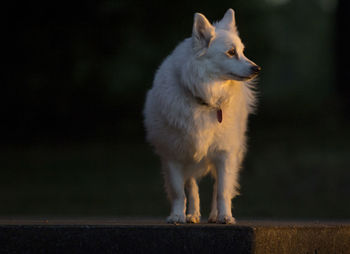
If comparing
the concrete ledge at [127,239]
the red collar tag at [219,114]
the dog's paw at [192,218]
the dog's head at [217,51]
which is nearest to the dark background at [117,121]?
the dog's paw at [192,218]

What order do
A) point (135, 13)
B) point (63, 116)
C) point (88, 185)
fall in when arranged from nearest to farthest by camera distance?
point (88, 185) < point (135, 13) < point (63, 116)

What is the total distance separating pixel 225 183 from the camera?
6328 mm

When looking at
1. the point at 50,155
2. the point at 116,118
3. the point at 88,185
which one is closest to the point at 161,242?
the point at 88,185

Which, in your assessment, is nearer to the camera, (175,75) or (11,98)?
(175,75)

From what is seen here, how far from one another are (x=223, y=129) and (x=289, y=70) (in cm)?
2518

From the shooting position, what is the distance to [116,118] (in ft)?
70.4

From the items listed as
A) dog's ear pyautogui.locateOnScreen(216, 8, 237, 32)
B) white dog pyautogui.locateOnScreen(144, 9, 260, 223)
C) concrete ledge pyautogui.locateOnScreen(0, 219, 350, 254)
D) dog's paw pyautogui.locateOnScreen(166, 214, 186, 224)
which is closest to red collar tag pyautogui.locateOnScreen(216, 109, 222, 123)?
white dog pyautogui.locateOnScreen(144, 9, 260, 223)

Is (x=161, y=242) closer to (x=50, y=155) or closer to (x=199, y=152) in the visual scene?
(x=199, y=152)

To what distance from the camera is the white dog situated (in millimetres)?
6125

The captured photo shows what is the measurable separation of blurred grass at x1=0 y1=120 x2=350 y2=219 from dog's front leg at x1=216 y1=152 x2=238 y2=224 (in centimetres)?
586

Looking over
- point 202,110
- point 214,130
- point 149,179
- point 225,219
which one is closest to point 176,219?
Answer: point 225,219

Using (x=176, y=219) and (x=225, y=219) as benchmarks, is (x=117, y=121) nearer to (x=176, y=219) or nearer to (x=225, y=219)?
(x=176, y=219)

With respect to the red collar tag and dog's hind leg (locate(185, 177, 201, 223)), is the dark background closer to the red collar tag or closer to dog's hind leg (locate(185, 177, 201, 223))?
dog's hind leg (locate(185, 177, 201, 223))

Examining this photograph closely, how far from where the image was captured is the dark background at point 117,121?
46.5 feet
